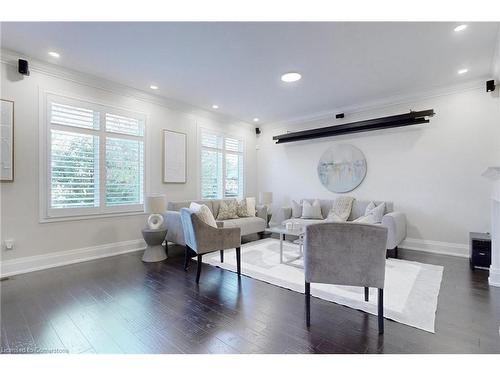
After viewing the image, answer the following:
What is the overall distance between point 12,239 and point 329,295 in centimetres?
405

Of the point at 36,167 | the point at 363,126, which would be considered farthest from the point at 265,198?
the point at 36,167

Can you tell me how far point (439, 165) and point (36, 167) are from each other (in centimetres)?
638

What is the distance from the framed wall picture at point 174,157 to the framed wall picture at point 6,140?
219 cm

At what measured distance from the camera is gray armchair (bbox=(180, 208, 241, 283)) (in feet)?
9.83

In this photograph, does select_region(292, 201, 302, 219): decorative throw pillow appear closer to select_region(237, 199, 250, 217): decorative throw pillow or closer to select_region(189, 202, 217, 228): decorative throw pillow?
select_region(237, 199, 250, 217): decorative throw pillow

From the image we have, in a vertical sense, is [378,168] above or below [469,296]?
above

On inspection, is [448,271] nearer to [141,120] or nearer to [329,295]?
[329,295]

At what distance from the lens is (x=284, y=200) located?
6.43 m

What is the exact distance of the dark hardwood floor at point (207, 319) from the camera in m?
1.75

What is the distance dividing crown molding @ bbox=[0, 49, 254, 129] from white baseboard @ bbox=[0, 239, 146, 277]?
260 cm

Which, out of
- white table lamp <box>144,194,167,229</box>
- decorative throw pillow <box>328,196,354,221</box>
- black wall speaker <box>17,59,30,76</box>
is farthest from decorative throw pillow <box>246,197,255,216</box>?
black wall speaker <box>17,59,30,76</box>

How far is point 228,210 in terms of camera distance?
5.12 meters

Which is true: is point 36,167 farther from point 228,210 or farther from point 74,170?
point 228,210
